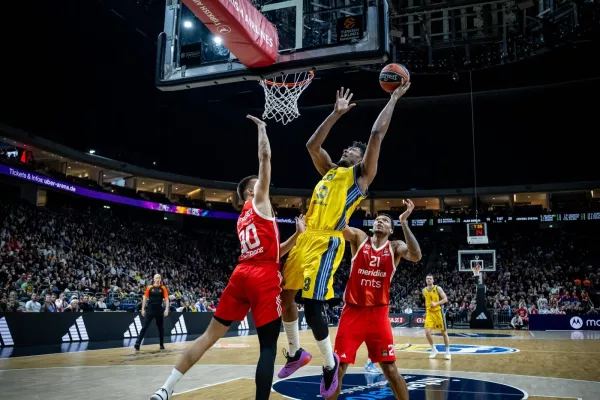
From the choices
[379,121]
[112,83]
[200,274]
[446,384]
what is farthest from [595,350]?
[112,83]

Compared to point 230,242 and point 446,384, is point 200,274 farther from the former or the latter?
point 446,384

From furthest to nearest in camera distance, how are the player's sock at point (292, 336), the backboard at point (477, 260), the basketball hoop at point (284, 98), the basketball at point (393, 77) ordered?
the backboard at point (477, 260), the basketball hoop at point (284, 98), the basketball at point (393, 77), the player's sock at point (292, 336)

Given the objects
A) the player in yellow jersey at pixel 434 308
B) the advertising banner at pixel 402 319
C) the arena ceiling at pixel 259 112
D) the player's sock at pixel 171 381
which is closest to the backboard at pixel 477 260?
the advertising banner at pixel 402 319

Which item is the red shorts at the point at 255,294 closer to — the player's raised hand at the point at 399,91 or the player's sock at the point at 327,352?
the player's sock at the point at 327,352

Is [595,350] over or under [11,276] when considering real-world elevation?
under

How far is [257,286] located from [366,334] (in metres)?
1.28

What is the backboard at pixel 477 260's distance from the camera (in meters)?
23.3

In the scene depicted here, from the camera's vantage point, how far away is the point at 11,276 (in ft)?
55.4

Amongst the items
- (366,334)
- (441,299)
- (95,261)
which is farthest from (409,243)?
(95,261)

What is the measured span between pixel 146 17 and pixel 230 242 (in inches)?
A: 716

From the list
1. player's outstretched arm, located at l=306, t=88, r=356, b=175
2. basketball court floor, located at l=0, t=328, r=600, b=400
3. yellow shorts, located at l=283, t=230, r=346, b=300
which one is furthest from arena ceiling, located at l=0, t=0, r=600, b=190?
yellow shorts, located at l=283, t=230, r=346, b=300

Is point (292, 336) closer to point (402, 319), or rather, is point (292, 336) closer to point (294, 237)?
point (294, 237)

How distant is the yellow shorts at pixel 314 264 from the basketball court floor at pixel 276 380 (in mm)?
2065

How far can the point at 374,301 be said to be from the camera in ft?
16.0
